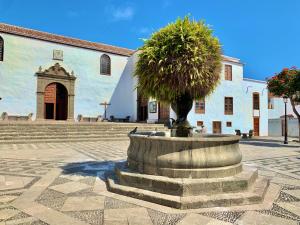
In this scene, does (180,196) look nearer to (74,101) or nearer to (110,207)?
(110,207)

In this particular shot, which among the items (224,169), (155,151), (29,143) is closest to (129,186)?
(155,151)

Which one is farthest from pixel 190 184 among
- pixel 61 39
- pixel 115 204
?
pixel 61 39

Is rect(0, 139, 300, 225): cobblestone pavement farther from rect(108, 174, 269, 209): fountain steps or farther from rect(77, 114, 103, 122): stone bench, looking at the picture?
rect(77, 114, 103, 122): stone bench

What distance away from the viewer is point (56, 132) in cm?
1384

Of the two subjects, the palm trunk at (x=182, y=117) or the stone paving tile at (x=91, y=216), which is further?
the palm trunk at (x=182, y=117)

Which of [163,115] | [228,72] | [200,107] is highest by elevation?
[228,72]

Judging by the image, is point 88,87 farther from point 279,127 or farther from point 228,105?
point 279,127

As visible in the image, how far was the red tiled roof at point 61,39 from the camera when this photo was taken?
19.8m

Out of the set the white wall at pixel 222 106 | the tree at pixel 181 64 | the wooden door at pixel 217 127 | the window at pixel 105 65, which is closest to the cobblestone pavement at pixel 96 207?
the tree at pixel 181 64

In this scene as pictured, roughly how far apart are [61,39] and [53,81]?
13.0 ft

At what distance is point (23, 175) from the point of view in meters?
5.27

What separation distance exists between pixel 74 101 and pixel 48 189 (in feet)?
60.6

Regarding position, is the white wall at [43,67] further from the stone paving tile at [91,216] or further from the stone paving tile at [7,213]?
the stone paving tile at [91,216]

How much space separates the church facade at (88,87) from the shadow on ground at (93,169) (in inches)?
487
